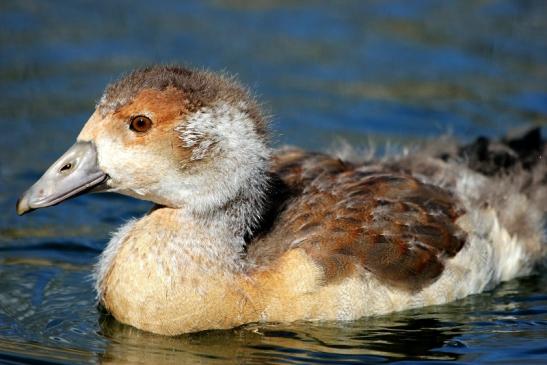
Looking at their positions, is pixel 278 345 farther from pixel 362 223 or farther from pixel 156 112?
pixel 156 112

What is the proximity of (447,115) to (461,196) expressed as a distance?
14.2 feet

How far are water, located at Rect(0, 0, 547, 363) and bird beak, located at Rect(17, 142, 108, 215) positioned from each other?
1.11 meters

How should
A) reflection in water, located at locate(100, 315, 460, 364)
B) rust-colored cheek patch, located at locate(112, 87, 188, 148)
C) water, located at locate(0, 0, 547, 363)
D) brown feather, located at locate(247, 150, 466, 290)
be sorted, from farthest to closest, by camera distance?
brown feather, located at locate(247, 150, 466, 290)
water, located at locate(0, 0, 547, 363)
reflection in water, located at locate(100, 315, 460, 364)
rust-colored cheek patch, located at locate(112, 87, 188, 148)

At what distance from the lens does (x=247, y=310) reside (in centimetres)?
849

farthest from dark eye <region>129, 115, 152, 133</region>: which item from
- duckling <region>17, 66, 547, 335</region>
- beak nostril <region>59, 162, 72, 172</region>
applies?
beak nostril <region>59, 162, 72, 172</region>

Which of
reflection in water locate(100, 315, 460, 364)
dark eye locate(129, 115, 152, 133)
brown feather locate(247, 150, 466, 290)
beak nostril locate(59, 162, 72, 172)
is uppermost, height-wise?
dark eye locate(129, 115, 152, 133)

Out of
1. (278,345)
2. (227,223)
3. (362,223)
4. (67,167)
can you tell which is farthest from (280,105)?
(67,167)

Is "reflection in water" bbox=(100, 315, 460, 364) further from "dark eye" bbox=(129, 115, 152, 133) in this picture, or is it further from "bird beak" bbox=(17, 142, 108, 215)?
"dark eye" bbox=(129, 115, 152, 133)

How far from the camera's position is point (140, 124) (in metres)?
8.20

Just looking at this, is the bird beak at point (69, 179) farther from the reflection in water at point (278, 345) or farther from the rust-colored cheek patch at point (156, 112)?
the reflection in water at point (278, 345)

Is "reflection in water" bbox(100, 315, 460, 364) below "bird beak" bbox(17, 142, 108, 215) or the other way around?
below

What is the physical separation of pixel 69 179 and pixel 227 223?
1.22m

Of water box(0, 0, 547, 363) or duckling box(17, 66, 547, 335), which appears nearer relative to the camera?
duckling box(17, 66, 547, 335)

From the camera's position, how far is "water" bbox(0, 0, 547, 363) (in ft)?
28.2
